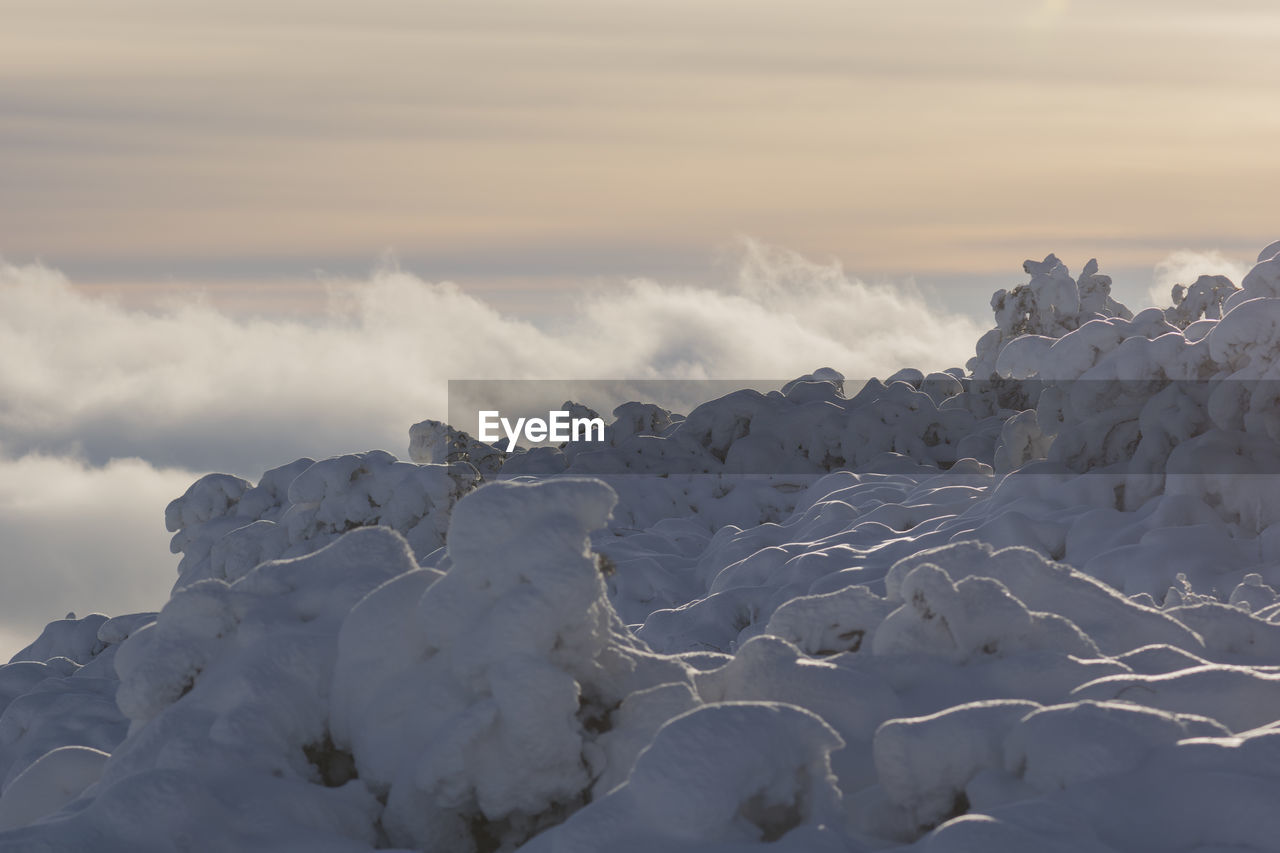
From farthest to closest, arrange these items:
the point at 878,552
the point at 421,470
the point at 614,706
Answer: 1. the point at 421,470
2. the point at 878,552
3. the point at 614,706

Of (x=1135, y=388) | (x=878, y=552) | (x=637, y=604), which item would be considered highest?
(x=1135, y=388)

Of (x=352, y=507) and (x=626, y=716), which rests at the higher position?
(x=626, y=716)

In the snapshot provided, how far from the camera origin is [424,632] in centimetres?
607

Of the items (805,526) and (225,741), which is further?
(805,526)

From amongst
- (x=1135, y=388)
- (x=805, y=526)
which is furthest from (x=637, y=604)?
(x=1135, y=388)

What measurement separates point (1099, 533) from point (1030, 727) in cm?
1060

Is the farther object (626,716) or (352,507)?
(352,507)

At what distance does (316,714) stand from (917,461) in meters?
23.6

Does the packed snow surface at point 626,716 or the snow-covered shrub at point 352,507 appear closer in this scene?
the packed snow surface at point 626,716

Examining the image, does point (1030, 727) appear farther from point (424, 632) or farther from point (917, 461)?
point (917, 461)

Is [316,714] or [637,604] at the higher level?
[316,714]

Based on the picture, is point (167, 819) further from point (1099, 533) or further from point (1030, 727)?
point (1099, 533)

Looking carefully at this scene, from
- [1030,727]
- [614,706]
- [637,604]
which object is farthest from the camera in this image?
[637,604]

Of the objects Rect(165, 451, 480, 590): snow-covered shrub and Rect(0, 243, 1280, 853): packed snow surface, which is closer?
Rect(0, 243, 1280, 853): packed snow surface
